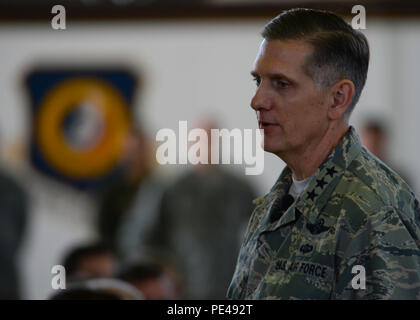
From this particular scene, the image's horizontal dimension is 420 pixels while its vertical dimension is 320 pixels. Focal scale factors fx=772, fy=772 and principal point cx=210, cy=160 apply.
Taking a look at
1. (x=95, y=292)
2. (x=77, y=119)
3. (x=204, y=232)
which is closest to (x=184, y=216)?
(x=204, y=232)

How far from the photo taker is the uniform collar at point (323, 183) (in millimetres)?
1369

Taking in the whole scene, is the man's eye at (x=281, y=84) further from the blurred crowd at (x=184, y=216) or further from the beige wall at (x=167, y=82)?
the beige wall at (x=167, y=82)

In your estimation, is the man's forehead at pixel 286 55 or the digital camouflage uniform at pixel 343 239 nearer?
the digital camouflage uniform at pixel 343 239

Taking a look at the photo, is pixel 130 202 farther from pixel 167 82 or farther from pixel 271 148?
pixel 271 148

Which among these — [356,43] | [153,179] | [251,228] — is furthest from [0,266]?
[356,43]

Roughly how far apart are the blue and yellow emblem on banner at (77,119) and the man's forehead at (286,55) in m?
4.14

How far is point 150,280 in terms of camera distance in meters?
2.71

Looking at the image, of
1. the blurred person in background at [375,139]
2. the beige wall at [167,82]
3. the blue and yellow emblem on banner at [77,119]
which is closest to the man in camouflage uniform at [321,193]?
the blurred person in background at [375,139]

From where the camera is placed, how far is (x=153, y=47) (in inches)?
214

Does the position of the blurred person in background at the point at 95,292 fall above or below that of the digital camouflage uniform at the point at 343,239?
below

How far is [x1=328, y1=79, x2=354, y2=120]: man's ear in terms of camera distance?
1.44 m

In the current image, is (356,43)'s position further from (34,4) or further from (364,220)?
(34,4)

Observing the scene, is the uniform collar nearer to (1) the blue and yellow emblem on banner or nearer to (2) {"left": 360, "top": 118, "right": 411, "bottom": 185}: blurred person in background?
(2) {"left": 360, "top": 118, "right": 411, "bottom": 185}: blurred person in background

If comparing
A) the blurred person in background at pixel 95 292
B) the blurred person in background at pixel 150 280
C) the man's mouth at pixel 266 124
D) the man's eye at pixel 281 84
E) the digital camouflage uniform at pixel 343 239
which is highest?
the man's eye at pixel 281 84
